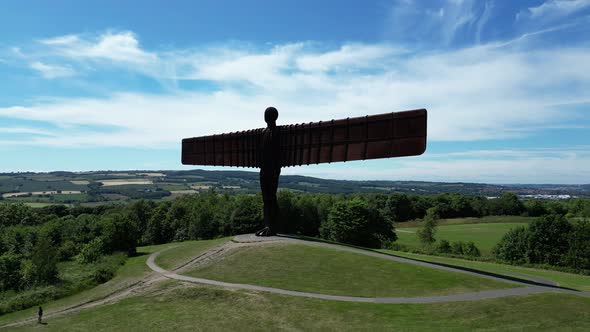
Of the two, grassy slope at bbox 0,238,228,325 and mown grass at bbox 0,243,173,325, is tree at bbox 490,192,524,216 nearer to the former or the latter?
grassy slope at bbox 0,238,228,325

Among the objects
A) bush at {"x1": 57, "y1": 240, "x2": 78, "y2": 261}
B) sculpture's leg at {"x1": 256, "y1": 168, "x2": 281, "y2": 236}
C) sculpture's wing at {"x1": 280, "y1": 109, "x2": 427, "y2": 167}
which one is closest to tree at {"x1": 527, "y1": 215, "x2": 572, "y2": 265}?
sculpture's leg at {"x1": 256, "y1": 168, "x2": 281, "y2": 236}

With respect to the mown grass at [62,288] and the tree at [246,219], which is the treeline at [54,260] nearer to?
the mown grass at [62,288]

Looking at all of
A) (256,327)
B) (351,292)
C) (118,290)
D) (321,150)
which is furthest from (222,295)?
(321,150)

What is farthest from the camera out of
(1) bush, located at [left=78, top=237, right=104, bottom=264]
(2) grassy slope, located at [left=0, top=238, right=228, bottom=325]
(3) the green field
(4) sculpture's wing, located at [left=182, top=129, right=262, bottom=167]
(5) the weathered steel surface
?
(3) the green field

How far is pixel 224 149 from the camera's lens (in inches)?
1404

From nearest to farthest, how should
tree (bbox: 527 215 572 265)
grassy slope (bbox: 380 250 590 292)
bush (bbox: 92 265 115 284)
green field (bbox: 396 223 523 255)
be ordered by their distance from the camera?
grassy slope (bbox: 380 250 590 292) → bush (bbox: 92 265 115 284) → tree (bbox: 527 215 572 265) → green field (bbox: 396 223 523 255)

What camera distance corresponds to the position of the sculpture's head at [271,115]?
31875 mm

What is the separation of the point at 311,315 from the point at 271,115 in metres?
16.8

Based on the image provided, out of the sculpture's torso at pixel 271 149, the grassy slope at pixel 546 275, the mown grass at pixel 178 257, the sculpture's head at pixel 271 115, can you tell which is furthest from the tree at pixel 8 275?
the grassy slope at pixel 546 275

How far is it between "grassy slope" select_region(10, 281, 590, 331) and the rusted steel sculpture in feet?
30.4

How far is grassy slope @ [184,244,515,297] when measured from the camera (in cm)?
2367

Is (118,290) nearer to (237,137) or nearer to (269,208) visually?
(269,208)

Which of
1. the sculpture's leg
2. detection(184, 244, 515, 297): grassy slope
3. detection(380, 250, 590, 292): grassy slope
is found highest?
the sculpture's leg

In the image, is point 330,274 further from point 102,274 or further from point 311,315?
point 102,274
